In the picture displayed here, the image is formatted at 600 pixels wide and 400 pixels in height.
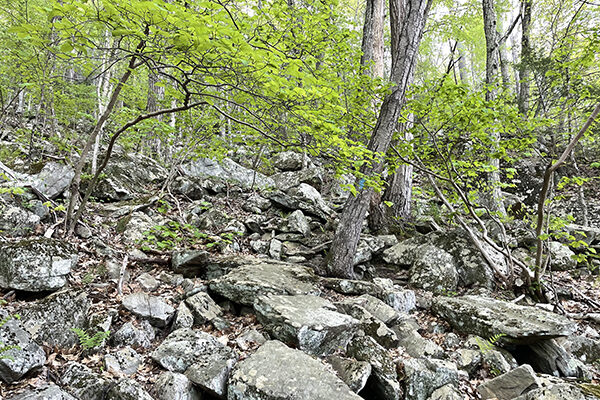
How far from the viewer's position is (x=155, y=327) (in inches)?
146

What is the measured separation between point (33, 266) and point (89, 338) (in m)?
1.26

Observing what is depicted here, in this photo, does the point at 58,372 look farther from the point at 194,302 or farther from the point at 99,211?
the point at 99,211

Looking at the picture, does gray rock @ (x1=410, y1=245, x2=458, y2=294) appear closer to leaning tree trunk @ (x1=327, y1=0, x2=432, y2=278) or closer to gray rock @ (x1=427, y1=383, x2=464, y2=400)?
leaning tree trunk @ (x1=327, y1=0, x2=432, y2=278)

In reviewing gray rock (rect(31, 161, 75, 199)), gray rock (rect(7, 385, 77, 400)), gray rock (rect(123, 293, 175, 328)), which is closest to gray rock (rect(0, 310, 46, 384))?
gray rock (rect(7, 385, 77, 400))

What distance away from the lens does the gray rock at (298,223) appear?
22.9 ft

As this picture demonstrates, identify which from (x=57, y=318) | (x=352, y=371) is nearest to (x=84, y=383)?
(x=57, y=318)

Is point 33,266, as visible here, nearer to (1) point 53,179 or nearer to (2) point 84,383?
(2) point 84,383

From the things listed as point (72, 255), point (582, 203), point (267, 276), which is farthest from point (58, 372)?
point (582, 203)

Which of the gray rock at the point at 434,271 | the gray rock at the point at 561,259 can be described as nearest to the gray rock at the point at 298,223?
the gray rock at the point at 434,271

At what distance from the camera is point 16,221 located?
4852 millimetres

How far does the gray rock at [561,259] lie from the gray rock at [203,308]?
270 inches

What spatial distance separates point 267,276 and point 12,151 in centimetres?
997

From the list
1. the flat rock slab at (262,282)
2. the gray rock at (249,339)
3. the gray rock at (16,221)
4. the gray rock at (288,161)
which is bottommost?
the gray rock at (249,339)

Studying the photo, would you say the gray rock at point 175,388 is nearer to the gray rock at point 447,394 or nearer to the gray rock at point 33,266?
the gray rock at point 33,266
